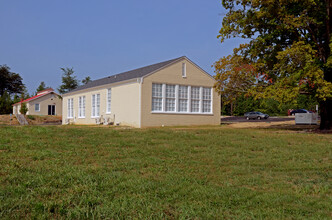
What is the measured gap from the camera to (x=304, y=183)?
21.6 feet

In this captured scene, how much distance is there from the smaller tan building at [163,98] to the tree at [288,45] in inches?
213

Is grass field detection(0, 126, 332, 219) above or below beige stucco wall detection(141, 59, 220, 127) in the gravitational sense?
below

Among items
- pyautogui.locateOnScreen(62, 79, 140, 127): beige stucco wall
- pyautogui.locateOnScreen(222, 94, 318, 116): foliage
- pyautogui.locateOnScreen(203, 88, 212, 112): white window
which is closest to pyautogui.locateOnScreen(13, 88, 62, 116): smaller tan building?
pyautogui.locateOnScreen(62, 79, 140, 127): beige stucco wall

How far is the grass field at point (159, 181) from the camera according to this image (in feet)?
15.3

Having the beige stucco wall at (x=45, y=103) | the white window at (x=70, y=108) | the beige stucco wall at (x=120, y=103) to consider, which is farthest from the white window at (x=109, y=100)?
the beige stucco wall at (x=45, y=103)

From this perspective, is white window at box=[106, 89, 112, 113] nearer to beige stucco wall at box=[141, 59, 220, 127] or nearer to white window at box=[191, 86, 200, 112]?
beige stucco wall at box=[141, 59, 220, 127]

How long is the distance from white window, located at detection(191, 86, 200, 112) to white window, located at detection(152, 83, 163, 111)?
290 centimetres

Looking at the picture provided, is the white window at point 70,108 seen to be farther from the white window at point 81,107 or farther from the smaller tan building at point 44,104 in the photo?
the smaller tan building at point 44,104

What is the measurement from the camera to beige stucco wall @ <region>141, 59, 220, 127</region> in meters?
24.2

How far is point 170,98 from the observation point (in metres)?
25.5

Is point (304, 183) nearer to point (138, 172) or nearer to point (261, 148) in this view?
point (138, 172)

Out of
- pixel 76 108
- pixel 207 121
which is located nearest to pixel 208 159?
pixel 207 121

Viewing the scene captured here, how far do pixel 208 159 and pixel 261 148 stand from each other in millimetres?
3087

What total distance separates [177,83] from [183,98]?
131cm
